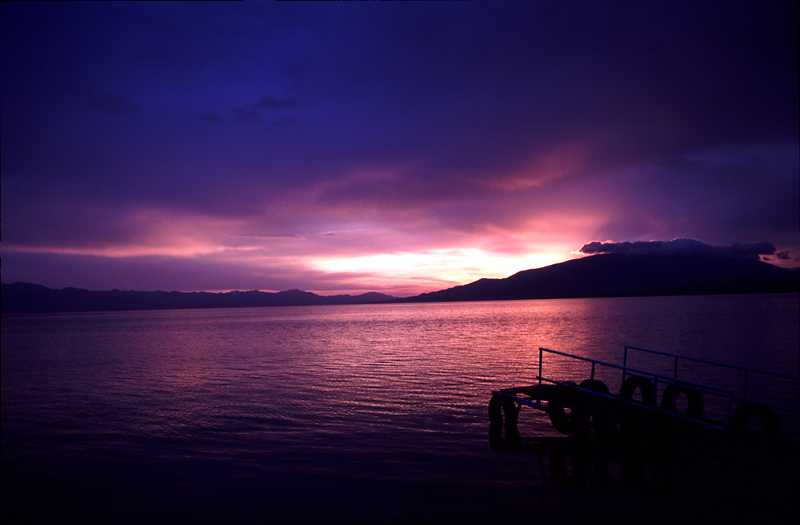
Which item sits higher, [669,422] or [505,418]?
[669,422]

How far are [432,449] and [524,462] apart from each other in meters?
2.87

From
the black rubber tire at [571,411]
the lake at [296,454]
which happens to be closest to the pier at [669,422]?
the black rubber tire at [571,411]

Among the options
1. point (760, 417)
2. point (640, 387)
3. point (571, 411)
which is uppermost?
point (640, 387)

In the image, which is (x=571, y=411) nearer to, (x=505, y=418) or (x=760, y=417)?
(x=505, y=418)

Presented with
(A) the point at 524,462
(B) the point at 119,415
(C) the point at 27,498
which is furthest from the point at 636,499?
(B) the point at 119,415

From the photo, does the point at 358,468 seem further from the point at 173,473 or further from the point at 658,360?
the point at 658,360

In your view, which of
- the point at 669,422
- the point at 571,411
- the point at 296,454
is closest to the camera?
the point at 669,422

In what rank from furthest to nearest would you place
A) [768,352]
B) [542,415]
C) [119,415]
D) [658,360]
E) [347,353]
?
[347,353] < [768,352] < [658,360] < [119,415] < [542,415]

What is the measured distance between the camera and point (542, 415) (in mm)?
17531

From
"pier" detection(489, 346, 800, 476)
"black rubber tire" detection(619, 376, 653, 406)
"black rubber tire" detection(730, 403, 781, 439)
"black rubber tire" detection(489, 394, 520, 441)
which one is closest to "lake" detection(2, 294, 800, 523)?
"black rubber tire" detection(489, 394, 520, 441)

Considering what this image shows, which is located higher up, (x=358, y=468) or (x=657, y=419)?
(x=657, y=419)

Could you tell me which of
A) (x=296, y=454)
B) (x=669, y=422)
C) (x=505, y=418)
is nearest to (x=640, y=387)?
(x=669, y=422)

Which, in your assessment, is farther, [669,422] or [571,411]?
[571,411]

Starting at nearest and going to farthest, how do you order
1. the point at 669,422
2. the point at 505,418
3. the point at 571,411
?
the point at 669,422 < the point at 571,411 < the point at 505,418
